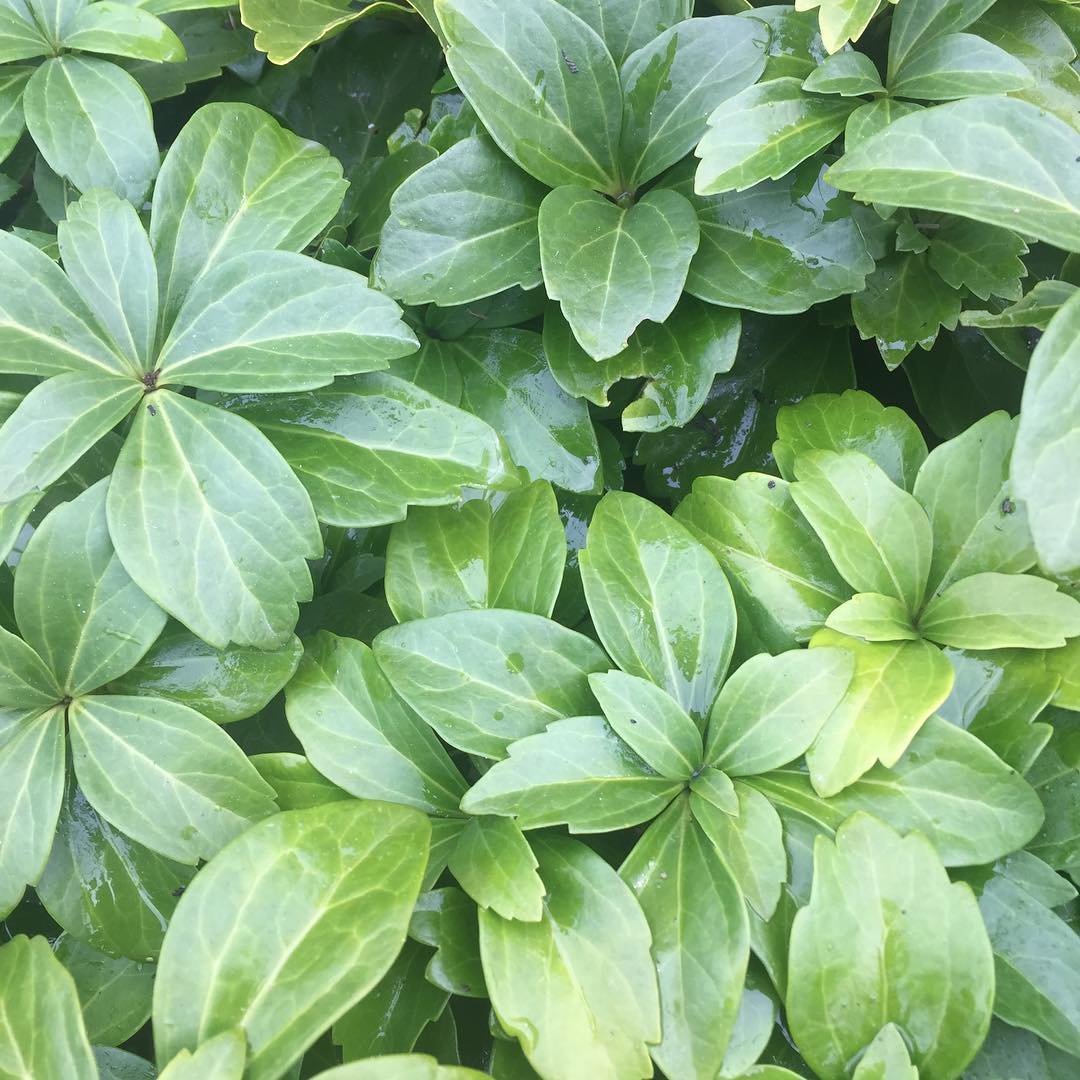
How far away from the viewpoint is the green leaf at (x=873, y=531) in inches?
34.2

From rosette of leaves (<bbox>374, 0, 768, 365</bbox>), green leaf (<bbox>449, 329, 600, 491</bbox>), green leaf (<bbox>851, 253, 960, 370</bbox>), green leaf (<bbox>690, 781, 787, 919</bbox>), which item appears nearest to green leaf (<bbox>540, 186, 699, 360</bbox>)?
rosette of leaves (<bbox>374, 0, 768, 365</bbox>)

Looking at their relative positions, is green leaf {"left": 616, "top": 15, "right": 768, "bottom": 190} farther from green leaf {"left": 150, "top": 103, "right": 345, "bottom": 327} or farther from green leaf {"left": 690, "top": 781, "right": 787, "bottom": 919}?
green leaf {"left": 690, "top": 781, "right": 787, "bottom": 919}

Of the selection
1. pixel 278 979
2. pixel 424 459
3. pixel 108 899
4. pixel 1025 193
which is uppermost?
pixel 1025 193

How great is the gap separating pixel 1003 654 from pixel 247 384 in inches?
29.6

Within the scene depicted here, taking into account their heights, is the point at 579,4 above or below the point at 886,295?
above

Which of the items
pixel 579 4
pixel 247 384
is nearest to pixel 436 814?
pixel 247 384

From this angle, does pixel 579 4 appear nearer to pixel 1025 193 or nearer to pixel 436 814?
pixel 1025 193

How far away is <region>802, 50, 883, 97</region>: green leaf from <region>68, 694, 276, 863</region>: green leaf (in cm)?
89

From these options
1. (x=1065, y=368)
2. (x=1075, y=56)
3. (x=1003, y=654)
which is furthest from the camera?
(x=1075, y=56)

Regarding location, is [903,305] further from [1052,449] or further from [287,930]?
[287,930]

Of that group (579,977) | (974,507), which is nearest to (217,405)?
(579,977)

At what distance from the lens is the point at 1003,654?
0.83 m

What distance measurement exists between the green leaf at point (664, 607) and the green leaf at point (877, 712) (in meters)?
0.12

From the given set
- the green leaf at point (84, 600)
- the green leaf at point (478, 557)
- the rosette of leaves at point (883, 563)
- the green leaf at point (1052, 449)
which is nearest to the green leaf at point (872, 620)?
the rosette of leaves at point (883, 563)
